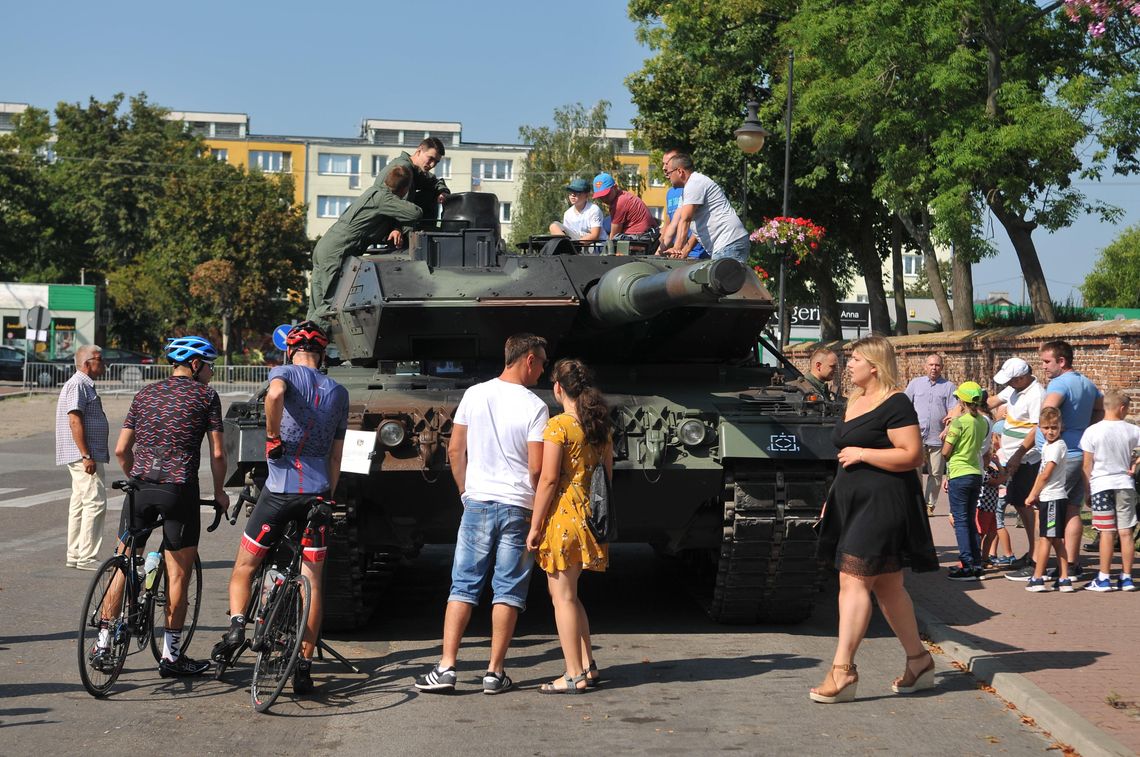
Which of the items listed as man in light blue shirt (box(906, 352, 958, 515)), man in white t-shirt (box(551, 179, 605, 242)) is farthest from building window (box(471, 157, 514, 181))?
man in white t-shirt (box(551, 179, 605, 242))

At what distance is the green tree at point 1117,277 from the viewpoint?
71812 mm

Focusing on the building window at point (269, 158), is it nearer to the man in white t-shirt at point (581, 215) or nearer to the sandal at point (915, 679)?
the man in white t-shirt at point (581, 215)

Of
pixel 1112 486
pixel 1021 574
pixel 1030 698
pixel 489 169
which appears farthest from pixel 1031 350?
pixel 489 169

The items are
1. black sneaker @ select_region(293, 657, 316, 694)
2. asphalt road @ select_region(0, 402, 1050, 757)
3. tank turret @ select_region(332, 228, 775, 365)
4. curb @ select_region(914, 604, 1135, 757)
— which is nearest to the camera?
curb @ select_region(914, 604, 1135, 757)

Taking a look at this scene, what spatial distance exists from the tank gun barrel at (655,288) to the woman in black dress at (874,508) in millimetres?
789

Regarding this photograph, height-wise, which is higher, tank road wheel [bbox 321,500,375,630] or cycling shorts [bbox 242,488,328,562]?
cycling shorts [bbox 242,488,328,562]

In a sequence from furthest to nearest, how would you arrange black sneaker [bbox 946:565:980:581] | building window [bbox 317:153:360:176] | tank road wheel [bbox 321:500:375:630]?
building window [bbox 317:153:360:176] < black sneaker [bbox 946:565:980:581] < tank road wheel [bbox 321:500:375:630]

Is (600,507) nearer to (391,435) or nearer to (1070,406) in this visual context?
(391,435)

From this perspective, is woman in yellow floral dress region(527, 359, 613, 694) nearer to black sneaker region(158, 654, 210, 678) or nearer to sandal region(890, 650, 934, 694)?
sandal region(890, 650, 934, 694)

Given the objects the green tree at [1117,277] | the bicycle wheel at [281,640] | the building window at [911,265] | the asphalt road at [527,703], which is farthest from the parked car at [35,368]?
the building window at [911,265]

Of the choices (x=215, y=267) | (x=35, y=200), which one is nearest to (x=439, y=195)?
(x=215, y=267)

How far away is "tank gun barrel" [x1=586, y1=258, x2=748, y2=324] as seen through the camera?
7.41 meters

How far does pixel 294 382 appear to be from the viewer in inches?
284

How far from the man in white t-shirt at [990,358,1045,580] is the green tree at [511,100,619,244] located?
43.5 metres
